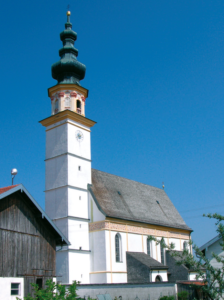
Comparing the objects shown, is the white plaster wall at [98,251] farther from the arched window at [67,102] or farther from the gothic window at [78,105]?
the arched window at [67,102]

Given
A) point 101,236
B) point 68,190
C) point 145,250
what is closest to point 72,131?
point 68,190

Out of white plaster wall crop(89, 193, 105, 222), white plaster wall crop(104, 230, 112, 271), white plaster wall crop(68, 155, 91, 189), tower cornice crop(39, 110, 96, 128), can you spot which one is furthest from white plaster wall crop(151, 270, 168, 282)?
tower cornice crop(39, 110, 96, 128)

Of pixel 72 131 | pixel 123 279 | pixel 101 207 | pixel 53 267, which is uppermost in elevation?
pixel 72 131

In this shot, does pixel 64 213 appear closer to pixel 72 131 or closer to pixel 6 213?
pixel 72 131

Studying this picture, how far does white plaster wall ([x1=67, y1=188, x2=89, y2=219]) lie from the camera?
29.5 m

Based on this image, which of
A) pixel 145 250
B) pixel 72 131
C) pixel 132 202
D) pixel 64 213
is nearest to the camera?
pixel 64 213

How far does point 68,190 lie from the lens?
29.8m

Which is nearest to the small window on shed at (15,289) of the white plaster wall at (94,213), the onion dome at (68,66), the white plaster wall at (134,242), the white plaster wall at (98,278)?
the white plaster wall at (98,278)

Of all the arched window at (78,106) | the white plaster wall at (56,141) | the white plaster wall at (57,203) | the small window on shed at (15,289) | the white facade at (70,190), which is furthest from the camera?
the arched window at (78,106)

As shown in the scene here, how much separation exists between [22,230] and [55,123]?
17.6 metres

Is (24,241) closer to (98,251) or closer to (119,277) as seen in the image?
(98,251)

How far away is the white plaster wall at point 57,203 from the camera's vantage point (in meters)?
29.5

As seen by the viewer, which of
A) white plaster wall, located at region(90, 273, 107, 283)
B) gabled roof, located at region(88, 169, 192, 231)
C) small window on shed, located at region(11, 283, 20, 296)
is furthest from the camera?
gabled roof, located at region(88, 169, 192, 231)

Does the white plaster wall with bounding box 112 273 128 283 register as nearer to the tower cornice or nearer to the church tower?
the church tower
